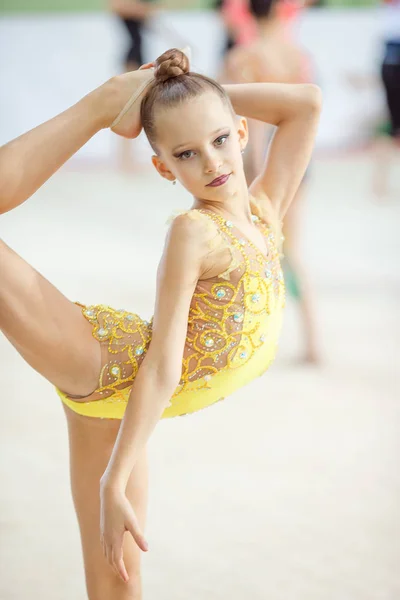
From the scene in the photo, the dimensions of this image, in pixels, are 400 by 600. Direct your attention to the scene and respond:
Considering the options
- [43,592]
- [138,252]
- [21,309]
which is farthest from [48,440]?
[138,252]

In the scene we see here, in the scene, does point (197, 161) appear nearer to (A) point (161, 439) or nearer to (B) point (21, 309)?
(B) point (21, 309)

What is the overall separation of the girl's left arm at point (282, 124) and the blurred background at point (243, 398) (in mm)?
102

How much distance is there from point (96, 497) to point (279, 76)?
2038 millimetres

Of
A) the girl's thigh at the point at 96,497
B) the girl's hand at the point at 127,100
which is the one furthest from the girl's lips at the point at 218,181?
the girl's thigh at the point at 96,497

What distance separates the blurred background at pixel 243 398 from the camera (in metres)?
1.98

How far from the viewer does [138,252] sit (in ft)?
16.0

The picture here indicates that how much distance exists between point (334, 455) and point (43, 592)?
103cm

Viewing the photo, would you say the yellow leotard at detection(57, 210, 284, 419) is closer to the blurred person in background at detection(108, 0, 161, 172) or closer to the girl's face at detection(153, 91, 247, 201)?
the girl's face at detection(153, 91, 247, 201)

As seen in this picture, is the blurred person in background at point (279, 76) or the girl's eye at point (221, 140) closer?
the girl's eye at point (221, 140)

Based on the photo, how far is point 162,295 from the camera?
125cm

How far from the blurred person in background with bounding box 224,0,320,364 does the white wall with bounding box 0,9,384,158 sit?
12.8ft

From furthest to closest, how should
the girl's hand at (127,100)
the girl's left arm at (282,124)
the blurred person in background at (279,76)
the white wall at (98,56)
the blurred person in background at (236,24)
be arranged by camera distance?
1. the white wall at (98,56)
2. the blurred person in background at (236,24)
3. the blurred person in background at (279,76)
4. the girl's left arm at (282,124)
5. the girl's hand at (127,100)

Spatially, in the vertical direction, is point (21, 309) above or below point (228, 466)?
above

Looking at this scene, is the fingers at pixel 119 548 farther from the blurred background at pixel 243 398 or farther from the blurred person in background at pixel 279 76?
the blurred person in background at pixel 279 76
